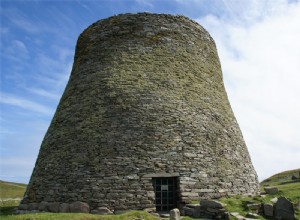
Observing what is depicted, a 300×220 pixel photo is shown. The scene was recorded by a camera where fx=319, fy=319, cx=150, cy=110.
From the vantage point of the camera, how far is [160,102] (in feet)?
50.4

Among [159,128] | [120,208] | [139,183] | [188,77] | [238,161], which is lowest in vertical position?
[120,208]

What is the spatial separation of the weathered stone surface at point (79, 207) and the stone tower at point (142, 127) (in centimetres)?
33

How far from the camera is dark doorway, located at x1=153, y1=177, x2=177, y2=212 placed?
13.7 metres

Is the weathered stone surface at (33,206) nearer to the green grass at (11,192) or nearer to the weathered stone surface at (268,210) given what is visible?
the weathered stone surface at (268,210)

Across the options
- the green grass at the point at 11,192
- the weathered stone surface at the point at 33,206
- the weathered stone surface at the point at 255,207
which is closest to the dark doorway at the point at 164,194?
the weathered stone surface at the point at 255,207

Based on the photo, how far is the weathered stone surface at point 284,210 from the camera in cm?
1218

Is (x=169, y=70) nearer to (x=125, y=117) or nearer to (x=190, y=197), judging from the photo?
(x=125, y=117)

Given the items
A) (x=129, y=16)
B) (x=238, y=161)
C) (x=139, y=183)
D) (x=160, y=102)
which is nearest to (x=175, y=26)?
(x=129, y=16)

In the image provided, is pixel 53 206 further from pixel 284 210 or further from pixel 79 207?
pixel 284 210

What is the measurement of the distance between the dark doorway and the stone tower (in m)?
0.04

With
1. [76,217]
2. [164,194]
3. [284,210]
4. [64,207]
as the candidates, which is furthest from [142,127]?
[284,210]

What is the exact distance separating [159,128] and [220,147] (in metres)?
3.27

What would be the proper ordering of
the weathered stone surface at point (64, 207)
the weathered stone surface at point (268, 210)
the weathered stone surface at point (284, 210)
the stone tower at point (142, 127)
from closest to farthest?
the weathered stone surface at point (284, 210) < the weathered stone surface at point (268, 210) < the weathered stone surface at point (64, 207) < the stone tower at point (142, 127)

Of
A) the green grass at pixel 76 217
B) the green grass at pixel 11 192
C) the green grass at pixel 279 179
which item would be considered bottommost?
the green grass at pixel 76 217
